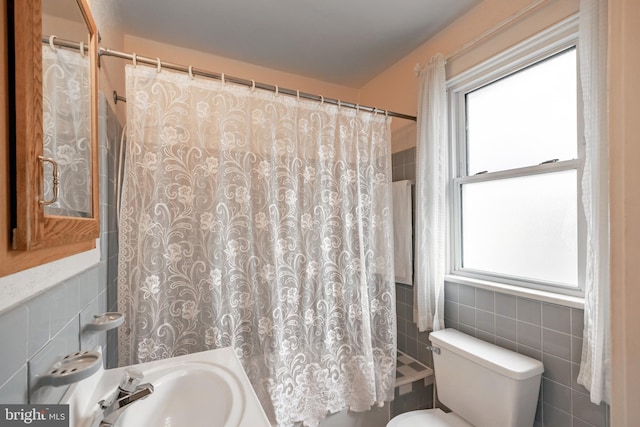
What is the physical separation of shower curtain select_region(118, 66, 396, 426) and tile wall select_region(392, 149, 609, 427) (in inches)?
17.6

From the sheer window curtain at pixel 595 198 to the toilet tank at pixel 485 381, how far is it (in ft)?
0.72

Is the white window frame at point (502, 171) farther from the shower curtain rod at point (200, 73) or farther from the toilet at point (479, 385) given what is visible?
the shower curtain rod at point (200, 73)

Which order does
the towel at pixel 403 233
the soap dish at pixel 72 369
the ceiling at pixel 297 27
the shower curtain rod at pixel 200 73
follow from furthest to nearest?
1. the towel at pixel 403 233
2. the ceiling at pixel 297 27
3. the shower curtain rod at pixel 200 73
4. the soap dish at pixel 72 369

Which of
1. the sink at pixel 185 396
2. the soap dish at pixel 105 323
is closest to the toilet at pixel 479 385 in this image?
the sink at pixel 185 396

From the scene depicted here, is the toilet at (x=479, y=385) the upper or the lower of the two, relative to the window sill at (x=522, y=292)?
lower

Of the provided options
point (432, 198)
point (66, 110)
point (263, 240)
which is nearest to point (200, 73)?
point (66, 110)

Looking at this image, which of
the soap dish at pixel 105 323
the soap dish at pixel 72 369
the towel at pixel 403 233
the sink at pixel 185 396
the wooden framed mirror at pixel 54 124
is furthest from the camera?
the towel at pixel 403 233

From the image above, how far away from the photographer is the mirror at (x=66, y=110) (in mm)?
548

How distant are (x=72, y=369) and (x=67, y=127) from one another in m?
0.56

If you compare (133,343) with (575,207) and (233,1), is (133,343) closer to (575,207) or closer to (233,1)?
(233,1)

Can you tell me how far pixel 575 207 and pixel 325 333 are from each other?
1.35 meters

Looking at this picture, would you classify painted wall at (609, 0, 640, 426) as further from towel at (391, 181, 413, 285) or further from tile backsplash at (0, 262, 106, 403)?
towel at (391, 181, 413, 285)

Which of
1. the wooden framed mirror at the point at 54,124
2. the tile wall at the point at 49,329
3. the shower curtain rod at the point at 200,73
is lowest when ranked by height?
the tile wall at the point at 49,329

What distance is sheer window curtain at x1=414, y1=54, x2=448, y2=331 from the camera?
1678mm
